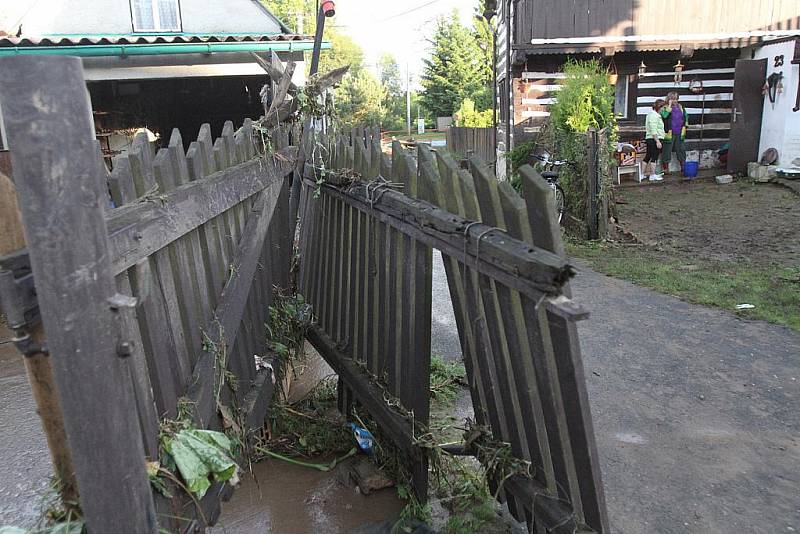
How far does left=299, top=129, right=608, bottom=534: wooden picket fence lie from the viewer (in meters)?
2.03

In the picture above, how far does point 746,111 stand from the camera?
1473 cm

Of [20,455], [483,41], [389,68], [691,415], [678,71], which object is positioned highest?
[389,68]

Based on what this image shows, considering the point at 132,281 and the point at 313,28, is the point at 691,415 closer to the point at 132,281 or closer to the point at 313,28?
the point at 132,281

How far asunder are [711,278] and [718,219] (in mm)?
4010

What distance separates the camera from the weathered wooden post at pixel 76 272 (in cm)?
128

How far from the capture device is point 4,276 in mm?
1432

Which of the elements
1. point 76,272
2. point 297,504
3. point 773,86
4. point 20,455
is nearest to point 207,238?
point 297,504

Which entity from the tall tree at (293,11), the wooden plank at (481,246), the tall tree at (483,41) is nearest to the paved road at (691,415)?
the wooden plank at (481,246)

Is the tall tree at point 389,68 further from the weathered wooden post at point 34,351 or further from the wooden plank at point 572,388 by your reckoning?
the weathered wooden post at point 34,351

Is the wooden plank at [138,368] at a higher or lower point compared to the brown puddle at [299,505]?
higher

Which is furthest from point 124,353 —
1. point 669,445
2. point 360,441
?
point 669,445

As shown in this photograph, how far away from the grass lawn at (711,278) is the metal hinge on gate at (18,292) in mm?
5700

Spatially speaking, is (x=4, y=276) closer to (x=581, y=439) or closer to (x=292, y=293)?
(x=581, y=439)

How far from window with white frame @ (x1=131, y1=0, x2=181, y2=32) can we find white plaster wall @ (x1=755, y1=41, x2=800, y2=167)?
13098mm
